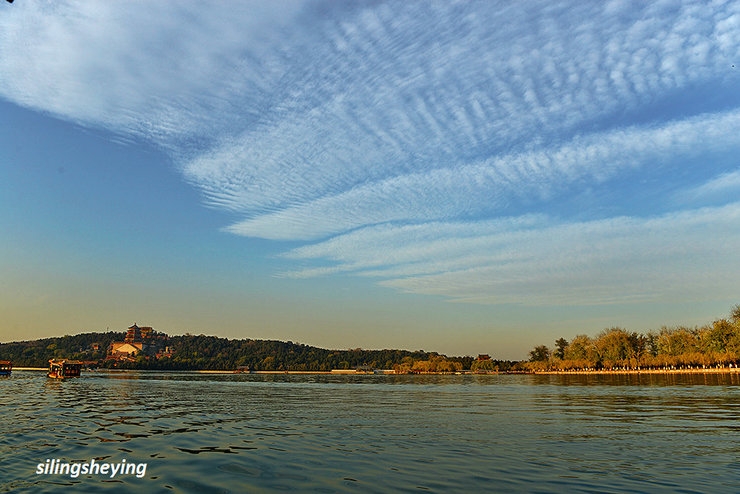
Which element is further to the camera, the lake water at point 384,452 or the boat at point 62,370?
the boat at point 62,370

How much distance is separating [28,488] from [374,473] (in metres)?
11.9

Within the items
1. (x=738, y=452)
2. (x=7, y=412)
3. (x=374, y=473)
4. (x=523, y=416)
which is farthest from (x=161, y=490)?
(x=7, y=412)

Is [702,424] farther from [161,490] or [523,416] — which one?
[161,490]

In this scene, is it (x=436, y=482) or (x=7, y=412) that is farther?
(x=7, y=412)

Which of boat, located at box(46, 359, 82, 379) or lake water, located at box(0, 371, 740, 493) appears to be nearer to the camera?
lake water, located at box(0, 371, 740, 493)

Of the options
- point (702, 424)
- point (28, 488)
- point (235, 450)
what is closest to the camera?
point (28, 488)

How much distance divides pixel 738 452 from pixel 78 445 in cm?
3128

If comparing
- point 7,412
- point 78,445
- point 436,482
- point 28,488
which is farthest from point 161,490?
point 7,412

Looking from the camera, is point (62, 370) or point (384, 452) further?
point (62, 370)

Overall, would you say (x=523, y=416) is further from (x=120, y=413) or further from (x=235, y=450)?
(x=120, y=413)

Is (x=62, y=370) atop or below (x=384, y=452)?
below

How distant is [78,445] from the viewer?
25.5 meters

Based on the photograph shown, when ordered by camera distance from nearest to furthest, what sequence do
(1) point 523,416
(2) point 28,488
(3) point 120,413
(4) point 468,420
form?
1. (2) point 28,488
2. (4) point 468,420
3. (1) point 523,416
4. (3) point 120,413

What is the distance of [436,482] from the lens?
17750 millimetres
